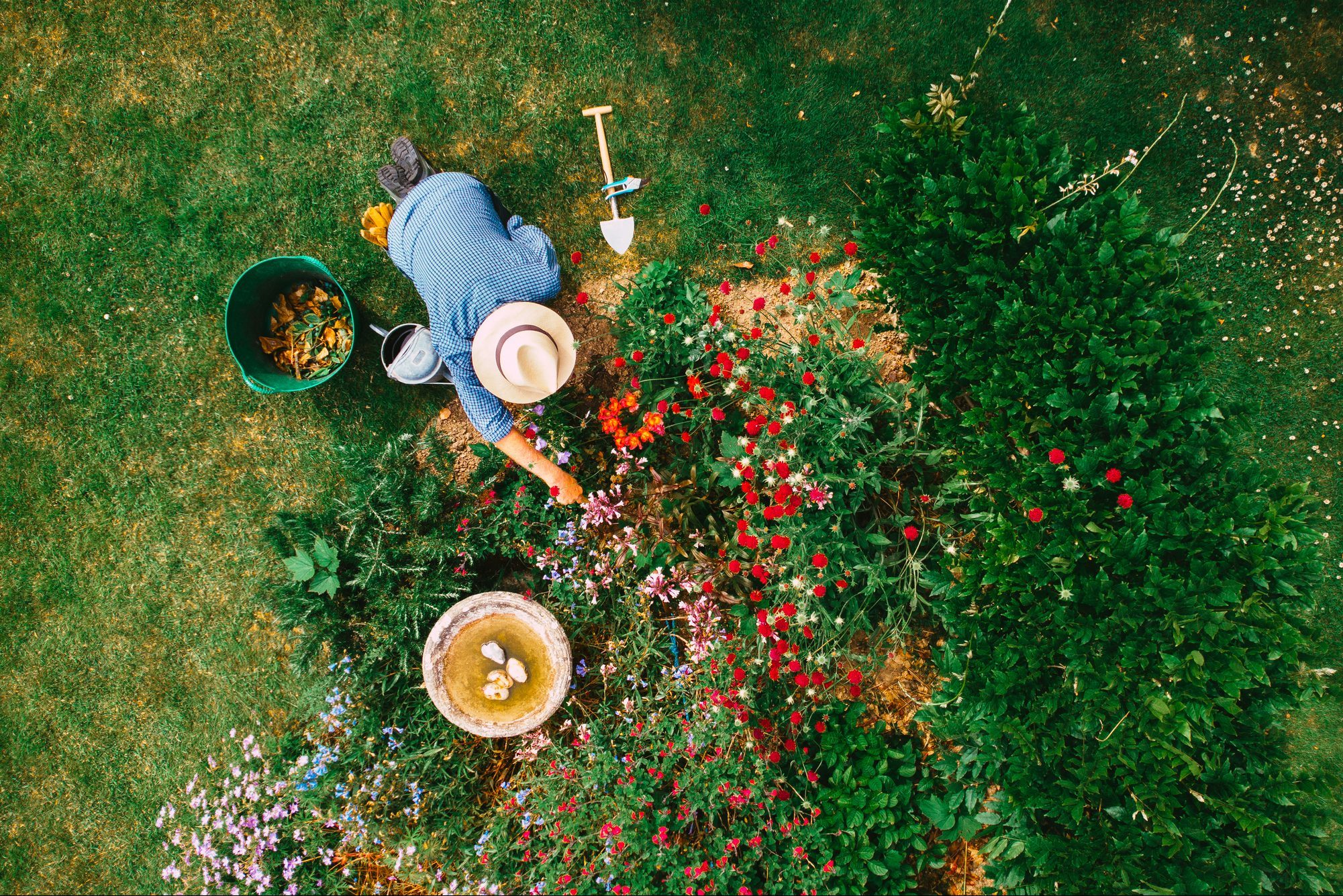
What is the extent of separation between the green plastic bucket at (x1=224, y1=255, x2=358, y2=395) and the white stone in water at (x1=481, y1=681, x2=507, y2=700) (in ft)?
7.68

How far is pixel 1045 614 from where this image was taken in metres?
3.23

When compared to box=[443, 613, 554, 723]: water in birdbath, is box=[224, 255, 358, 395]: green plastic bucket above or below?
above

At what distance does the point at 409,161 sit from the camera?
4602mm

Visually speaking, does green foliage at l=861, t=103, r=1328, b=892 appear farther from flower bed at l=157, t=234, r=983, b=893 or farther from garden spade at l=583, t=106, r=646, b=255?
garden spade at l=583, t=106, r=646, b=255

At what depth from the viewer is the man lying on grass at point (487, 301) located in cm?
367

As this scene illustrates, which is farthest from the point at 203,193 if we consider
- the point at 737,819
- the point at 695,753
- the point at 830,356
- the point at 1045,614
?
the point at 1045,614

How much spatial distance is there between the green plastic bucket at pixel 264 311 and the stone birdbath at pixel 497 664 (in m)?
1.94

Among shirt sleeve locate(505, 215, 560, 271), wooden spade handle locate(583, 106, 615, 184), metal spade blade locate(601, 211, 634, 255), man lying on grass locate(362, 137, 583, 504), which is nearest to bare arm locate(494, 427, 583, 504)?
man lying on grass locate(362, 137, 583, 504)

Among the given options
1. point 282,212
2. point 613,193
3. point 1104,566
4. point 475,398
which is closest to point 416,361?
point 475,398

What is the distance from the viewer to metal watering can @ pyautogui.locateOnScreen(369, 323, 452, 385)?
14.7 ft

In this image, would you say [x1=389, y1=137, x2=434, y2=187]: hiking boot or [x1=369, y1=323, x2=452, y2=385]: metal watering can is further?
[x1=389, y1=137, x2=434, y2=187]: hiking boot

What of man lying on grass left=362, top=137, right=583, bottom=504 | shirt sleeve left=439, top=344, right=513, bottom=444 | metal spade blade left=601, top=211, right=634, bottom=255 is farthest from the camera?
metal spade blade left=601, top=211, right=634, bottom=255

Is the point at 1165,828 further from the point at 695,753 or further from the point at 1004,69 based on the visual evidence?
the point at 1004,69

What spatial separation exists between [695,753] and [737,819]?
0.57 m
